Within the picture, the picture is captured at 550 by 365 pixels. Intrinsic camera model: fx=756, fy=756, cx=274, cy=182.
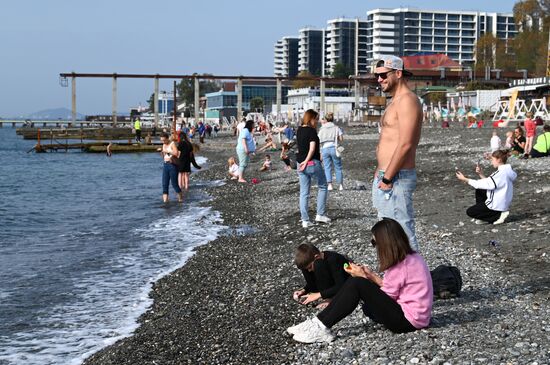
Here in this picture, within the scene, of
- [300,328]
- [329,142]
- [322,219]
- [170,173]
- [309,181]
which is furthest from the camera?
[170,173]

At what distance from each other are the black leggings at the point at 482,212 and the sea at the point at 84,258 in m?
4.46

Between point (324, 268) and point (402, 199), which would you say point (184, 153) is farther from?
point (402, 199)

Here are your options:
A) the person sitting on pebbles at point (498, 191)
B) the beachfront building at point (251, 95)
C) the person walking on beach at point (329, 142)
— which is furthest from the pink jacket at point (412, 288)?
the beachfront building at point (251, 95)

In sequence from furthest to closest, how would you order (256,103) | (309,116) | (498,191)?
(256,103) → (309,116) → (498,191)

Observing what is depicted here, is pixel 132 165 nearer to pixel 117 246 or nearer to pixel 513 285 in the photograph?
pixel 117 246

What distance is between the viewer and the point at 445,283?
6758 mm

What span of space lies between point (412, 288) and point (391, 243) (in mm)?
412

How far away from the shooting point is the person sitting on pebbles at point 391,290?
564cm

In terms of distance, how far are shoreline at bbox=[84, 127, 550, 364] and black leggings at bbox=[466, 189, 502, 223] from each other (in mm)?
229

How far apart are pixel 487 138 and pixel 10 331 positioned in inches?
952

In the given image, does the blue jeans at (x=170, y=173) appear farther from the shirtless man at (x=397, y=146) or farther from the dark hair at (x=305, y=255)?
the shirtless man at (x=397, y=146)

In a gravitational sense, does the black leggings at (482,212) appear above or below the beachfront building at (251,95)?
below

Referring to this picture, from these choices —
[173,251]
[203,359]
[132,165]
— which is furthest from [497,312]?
[132,165]

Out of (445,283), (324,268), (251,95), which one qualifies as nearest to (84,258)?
(324,268)
